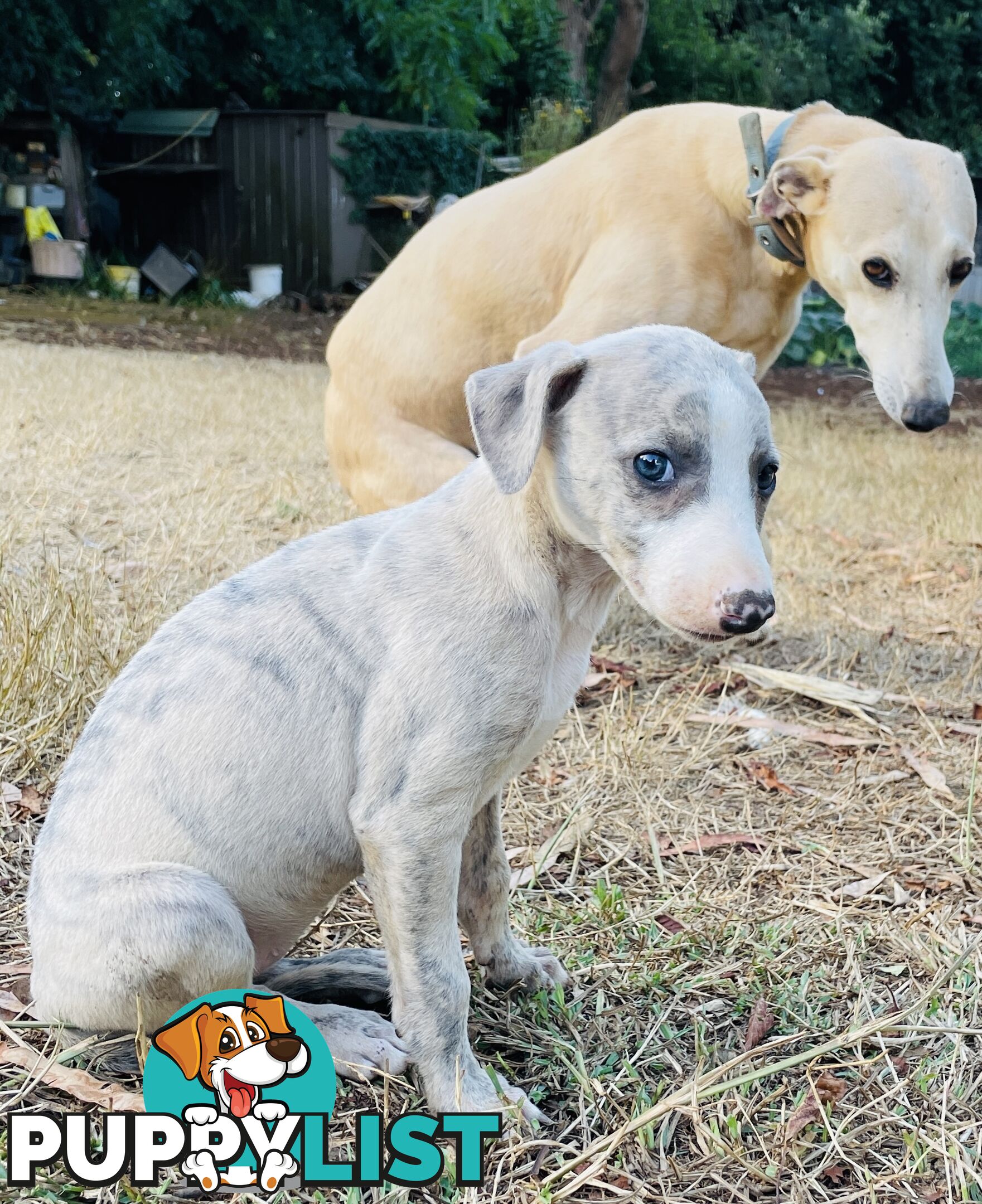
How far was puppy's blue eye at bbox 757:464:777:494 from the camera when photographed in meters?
2.01

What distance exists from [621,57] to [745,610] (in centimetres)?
1871

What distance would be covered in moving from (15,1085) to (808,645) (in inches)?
125

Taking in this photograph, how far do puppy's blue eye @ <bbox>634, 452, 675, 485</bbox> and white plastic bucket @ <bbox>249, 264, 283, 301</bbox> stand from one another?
1674 cm

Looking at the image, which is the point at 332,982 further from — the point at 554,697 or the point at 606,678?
the point at 606,678

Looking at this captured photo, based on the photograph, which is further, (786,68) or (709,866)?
(786,68)

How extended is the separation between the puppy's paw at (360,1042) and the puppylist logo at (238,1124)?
0.19 meters

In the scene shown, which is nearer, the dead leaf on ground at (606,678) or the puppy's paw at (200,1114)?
the puppy's paw at (200,1114)

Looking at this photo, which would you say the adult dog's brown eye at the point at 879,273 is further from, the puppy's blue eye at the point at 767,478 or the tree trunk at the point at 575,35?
the tree trunk at the point at 575,35

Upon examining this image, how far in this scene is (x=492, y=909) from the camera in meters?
2.30

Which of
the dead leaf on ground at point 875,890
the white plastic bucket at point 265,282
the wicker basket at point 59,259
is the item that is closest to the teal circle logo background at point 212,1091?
the dead leaf on ground at point 875,890

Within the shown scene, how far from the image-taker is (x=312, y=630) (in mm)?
2076

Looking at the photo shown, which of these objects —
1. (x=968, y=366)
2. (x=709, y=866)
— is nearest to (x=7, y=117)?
(x=968, y=366)

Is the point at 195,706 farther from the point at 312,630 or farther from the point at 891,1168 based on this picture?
the point at 891,1168

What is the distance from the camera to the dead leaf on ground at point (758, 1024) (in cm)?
219
